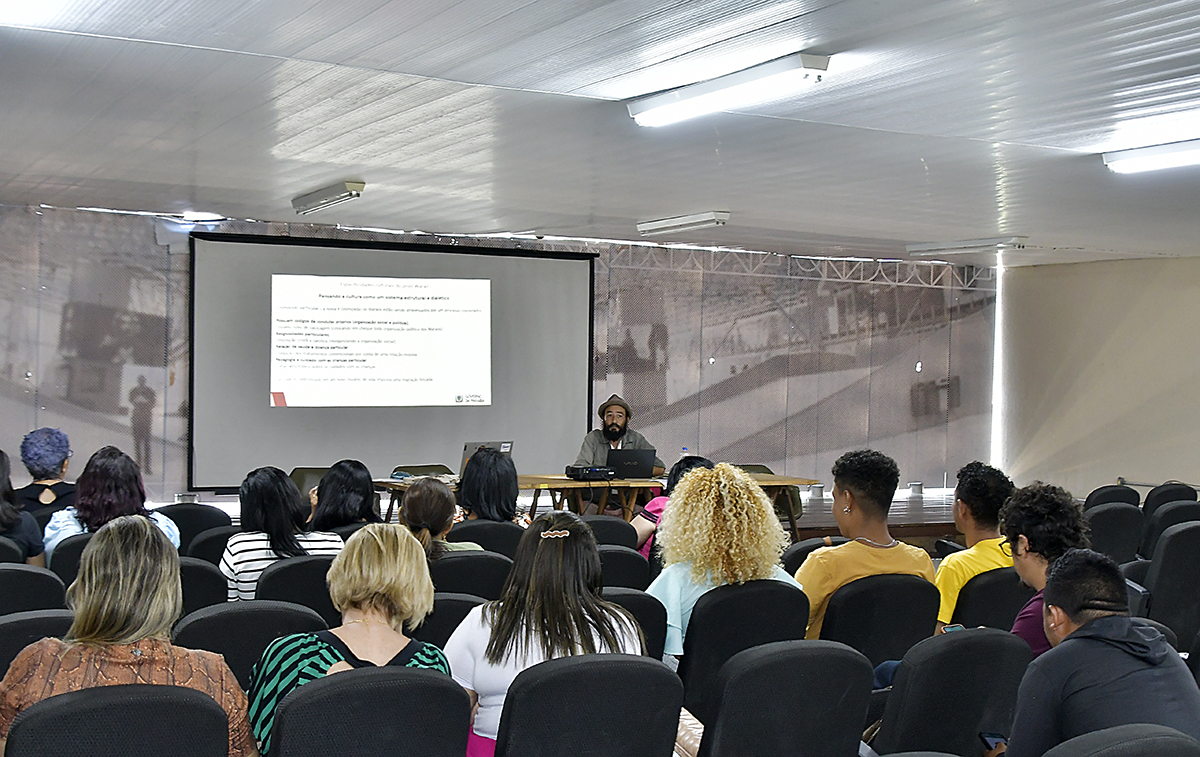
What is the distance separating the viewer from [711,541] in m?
3.76

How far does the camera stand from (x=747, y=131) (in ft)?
20.4

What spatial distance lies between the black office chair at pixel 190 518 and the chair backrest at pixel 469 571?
81.4 inches

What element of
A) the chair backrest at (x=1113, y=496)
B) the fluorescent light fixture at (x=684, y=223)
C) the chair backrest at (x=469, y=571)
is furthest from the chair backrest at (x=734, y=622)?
the fluorescent light fixture at (x=684, y=223)

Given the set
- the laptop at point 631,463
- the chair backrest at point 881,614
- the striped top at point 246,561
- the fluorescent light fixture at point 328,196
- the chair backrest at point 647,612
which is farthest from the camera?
the laptop at point 631,463

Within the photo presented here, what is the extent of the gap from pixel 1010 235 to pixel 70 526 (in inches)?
357

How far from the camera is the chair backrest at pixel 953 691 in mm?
2803

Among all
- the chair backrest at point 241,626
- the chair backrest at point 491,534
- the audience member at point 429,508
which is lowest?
the chair backrest at point 491,534

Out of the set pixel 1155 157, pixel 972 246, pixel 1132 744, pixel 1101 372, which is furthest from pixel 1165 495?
pixel 1132 744

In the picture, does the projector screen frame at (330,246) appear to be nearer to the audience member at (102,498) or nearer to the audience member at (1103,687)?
the audience member at (102,498)

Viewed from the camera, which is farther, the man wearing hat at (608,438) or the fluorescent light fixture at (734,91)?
the man wearing hat at (608,438)

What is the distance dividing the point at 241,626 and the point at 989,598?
2666 millimetres

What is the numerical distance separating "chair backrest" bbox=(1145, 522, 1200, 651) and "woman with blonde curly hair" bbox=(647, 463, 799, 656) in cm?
251

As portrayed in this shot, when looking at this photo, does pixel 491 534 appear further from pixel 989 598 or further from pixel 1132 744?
pixel 1132 744

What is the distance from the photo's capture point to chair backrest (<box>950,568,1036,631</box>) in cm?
410
